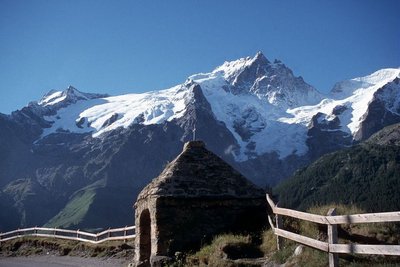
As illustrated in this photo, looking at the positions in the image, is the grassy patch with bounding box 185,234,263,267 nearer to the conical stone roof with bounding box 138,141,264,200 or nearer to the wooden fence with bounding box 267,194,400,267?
the wooden fence with bounding box 267,194,400,267

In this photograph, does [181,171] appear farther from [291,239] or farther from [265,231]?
[291,239]

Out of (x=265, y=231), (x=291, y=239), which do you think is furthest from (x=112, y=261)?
(x=291, y=239)

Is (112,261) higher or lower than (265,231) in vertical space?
lower

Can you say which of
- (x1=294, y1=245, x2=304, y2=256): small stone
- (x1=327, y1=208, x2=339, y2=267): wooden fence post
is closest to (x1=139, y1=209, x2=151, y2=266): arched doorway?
(x1=294, y1=245, x2=304, y2=256): small stone

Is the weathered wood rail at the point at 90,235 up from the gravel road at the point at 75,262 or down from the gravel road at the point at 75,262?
up

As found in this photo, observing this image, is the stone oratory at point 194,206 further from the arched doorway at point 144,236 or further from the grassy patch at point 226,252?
the grassy patch at point 226,252

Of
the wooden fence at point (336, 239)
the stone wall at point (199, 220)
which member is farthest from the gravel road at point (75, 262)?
the wooden fence at point (336, 239)

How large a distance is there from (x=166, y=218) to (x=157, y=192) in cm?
126

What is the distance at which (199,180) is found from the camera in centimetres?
2338

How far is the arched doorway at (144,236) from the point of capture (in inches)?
960

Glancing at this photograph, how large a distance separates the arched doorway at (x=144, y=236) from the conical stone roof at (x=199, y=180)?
1.02m

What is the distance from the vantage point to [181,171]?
932 inches

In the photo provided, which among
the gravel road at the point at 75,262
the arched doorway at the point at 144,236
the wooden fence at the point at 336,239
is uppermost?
the wooden fence at the point at 336,239

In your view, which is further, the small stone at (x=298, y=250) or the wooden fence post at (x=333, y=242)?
the small stone at (x=298, y=250)
